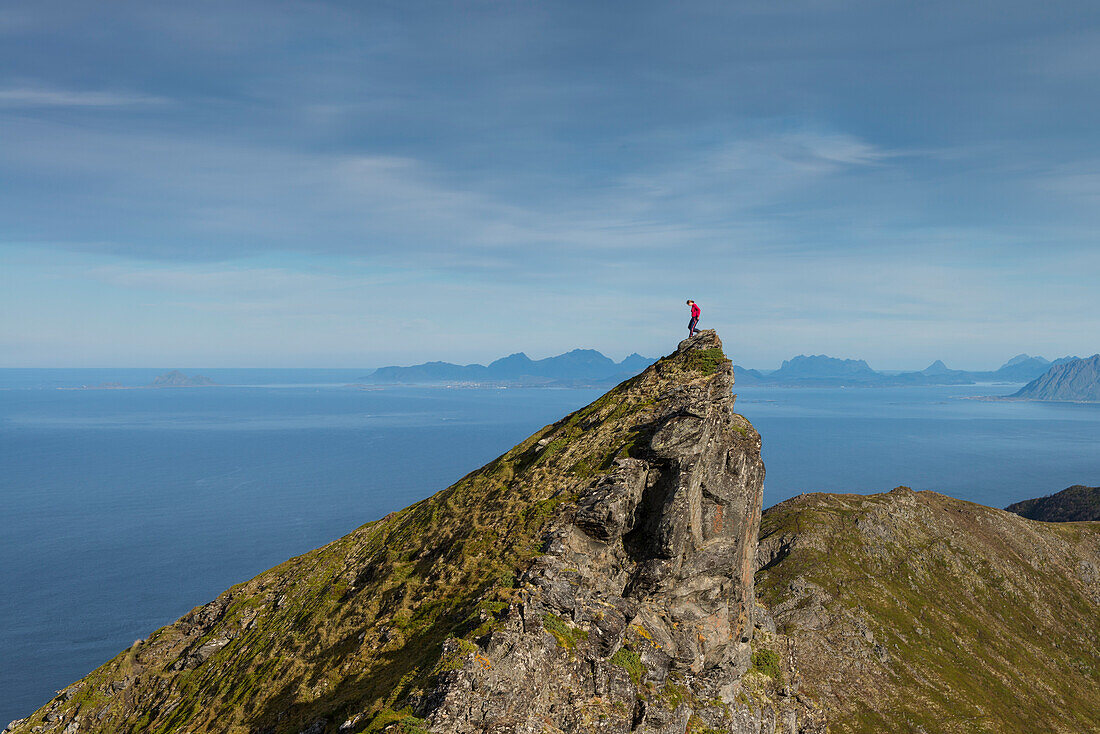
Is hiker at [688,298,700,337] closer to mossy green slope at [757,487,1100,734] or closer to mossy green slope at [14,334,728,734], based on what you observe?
mossy green slope at [14,334,728,734]

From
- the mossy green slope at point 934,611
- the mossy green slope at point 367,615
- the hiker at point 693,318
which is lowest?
the mossy green slope at point 934,611

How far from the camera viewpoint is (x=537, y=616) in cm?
3008

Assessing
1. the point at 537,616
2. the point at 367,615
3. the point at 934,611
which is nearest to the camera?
the point at 537,616

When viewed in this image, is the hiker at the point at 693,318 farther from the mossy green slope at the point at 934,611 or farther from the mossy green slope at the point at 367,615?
the mossy green slope at the point at 934,611

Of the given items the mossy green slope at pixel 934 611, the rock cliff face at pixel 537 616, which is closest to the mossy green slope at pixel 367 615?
the rock cliff face at pixel 537 616

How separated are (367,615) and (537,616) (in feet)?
48.0

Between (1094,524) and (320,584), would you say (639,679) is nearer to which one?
(320,584)

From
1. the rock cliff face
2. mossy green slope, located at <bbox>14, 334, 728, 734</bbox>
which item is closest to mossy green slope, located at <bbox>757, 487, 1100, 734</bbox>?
the rock cliff face

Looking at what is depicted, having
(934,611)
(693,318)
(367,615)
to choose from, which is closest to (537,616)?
(367,615)

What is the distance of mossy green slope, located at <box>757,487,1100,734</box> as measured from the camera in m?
97.6

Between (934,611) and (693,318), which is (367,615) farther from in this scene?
(934,611)

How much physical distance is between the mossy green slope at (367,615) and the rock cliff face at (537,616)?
0.55ft

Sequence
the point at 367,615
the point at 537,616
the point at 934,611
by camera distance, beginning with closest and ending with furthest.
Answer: the point at 537,616 < the point at 367,615 < the point at 934,611

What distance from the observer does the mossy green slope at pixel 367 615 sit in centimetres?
3247
